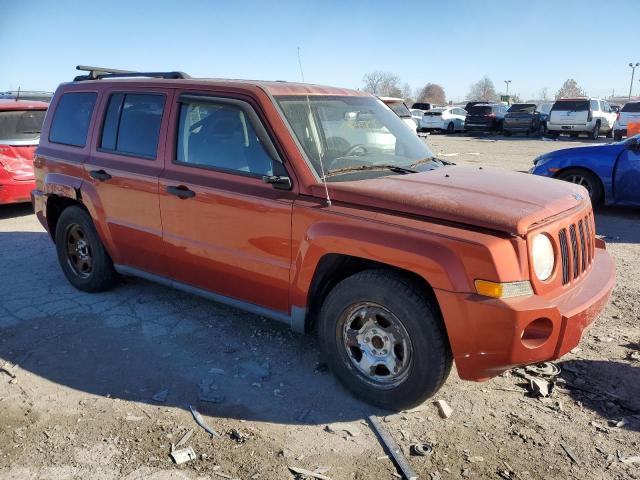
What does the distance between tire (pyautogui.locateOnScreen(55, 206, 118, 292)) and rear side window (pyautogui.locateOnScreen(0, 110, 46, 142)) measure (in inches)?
141

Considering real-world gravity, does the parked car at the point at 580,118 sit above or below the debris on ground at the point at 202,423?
above

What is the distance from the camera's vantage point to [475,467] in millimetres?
2762

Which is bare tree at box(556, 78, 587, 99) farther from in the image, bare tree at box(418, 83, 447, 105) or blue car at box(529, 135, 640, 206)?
blue car at box(529, 135, 640, 206)

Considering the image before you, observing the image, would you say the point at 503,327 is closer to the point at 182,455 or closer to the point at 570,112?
the point at 182,455

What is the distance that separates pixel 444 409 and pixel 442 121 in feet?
95.3

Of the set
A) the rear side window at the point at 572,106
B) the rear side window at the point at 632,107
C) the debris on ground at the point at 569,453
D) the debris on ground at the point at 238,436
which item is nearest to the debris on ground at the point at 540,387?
the debris on ground at the point at 569,453

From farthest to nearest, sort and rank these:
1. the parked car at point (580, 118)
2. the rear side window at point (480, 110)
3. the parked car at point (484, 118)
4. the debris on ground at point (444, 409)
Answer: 1. the rear side window at point (480, 110)
2. the parked car at point (484, 118)
3. the parked car at point (580, 118)
4. the debris on ground at point (444, 409)

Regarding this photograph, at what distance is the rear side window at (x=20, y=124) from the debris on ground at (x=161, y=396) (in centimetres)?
606

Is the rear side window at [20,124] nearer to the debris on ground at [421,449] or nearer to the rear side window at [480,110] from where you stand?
the debris on ground at [421,449]

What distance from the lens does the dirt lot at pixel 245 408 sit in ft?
9.17

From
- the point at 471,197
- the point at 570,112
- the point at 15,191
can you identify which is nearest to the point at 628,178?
the point at 471,197

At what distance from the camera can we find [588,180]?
8250mm

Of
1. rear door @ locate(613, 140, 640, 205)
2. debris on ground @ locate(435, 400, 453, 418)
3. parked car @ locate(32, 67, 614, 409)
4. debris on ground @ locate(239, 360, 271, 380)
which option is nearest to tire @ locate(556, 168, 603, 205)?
rear door @ locate(613, 140, 640, 205)

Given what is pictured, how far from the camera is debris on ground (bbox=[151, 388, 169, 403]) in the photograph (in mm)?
3365
